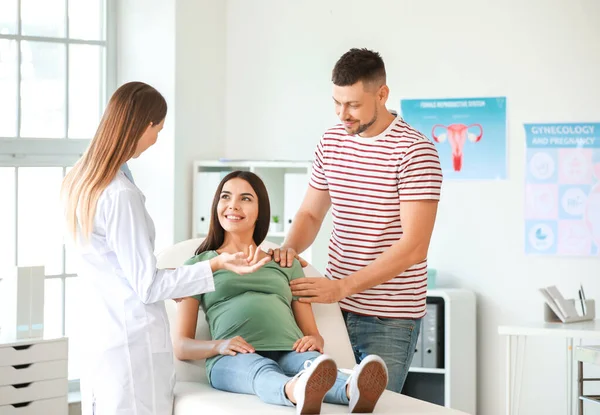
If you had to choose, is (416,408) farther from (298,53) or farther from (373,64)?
(298,53)

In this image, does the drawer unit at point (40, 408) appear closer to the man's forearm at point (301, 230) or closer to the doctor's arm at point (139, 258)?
the man's forearm at point (301, 230)

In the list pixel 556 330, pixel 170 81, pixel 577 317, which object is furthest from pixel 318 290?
pixel 170 81

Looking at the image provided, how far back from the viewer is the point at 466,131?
4574mm

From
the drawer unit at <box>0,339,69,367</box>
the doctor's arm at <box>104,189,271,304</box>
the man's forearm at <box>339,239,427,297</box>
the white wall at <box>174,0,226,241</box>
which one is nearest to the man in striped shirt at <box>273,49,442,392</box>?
the man's forearm at <box>339,239,427,297</box>

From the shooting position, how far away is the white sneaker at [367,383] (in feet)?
7.04

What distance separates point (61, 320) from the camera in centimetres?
447

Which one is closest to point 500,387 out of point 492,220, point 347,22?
point 492,220

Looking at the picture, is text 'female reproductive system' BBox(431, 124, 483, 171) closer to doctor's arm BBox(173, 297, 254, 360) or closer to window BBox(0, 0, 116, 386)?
window BBox(0, 0, 116, 386)

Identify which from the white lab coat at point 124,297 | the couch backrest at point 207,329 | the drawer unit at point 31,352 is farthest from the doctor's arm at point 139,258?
the drawer unit at point 31,352

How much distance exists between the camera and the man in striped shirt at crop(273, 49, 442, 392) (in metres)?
2.46

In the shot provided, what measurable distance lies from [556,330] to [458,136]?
47.6 inches

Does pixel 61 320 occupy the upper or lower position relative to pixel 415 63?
lower

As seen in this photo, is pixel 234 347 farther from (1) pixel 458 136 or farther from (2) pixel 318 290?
(1) pixel 458 136

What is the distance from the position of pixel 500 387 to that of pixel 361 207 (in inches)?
90.9
